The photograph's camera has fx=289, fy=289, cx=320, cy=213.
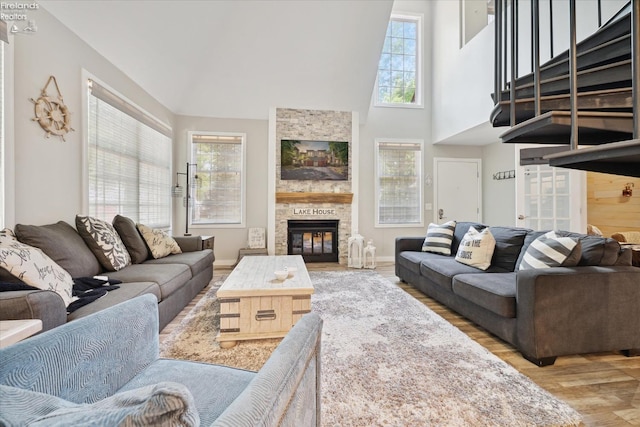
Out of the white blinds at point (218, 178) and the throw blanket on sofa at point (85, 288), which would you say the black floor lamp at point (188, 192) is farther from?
the throw blanket on sofa at point (85, 288)

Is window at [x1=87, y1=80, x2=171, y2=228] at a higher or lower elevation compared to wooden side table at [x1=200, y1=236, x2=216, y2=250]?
higher


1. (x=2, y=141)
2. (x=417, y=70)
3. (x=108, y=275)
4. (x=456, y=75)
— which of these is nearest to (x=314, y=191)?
(x=456, y=75)

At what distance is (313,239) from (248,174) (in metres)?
1.74

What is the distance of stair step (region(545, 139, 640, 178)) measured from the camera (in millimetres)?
1242

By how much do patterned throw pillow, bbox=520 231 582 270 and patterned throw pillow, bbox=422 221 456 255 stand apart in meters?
1.31

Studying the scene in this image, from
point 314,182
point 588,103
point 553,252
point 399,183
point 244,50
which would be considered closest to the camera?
point 588,103

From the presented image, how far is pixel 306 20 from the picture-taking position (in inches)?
172

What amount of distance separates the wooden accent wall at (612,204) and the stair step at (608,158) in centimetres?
396

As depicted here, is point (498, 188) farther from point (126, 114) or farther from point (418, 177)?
point (126, 114)

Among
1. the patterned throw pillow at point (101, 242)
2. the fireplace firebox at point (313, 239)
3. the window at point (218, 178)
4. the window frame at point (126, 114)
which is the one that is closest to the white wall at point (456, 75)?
the fireplace firebox at point (313, 239)

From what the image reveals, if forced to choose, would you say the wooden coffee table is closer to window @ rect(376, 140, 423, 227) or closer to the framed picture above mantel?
the framed picture above mantel

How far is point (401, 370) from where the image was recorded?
1875 millimetres

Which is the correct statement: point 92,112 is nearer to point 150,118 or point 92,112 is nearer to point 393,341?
point 150,118

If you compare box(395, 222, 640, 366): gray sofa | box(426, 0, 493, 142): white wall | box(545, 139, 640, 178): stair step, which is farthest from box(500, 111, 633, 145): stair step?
box(426, 0, 493, 142): white wall
